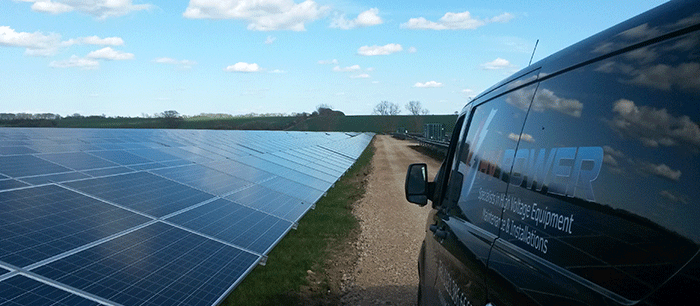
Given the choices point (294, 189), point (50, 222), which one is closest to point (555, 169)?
point (50, 222)

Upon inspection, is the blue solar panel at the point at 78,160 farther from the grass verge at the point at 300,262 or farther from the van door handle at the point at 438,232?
the van door handle at the point at 438,232

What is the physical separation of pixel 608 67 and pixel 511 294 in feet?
3.30

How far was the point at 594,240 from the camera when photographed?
1832 millimetres

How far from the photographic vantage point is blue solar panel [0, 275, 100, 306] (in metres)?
3.83

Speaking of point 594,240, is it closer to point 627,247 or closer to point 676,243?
point 627,247

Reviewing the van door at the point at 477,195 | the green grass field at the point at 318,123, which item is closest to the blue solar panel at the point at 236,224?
the van door at the point at 477,195

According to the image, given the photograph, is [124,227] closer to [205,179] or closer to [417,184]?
[417,184]

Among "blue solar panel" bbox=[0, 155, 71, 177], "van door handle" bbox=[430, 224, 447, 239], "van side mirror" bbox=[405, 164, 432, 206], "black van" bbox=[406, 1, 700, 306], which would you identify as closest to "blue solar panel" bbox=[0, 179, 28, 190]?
"blue solar panel" bbox=[0, 155, 71, 177]

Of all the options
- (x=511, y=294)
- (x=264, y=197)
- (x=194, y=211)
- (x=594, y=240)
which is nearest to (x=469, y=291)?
(x=511, y=294)

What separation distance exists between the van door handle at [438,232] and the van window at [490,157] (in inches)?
6.5

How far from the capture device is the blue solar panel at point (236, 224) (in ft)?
23.1

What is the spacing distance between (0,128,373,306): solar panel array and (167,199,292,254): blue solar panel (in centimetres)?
3

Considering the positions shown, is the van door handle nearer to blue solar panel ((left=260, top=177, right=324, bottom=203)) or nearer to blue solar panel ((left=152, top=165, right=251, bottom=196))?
blue solar panel ((left=152, top=165, right=251, bottom=196))

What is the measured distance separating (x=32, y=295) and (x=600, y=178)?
3.94 m
